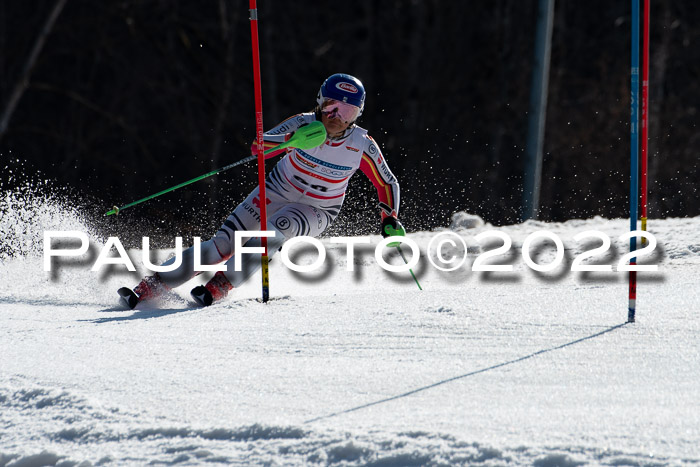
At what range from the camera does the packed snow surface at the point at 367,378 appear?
2.34 meters

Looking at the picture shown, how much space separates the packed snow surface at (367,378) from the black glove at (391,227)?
1.43 ft

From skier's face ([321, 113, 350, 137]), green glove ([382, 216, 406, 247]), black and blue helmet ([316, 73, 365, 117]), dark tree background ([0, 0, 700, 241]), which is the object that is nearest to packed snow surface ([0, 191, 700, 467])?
green glove ([382, 216, 406, 247])

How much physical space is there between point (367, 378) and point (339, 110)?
240cm

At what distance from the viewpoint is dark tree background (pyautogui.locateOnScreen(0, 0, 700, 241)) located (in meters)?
16.8

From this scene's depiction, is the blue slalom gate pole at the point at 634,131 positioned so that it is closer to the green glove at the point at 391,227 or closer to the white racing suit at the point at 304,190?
the green glove at the point at 391,227

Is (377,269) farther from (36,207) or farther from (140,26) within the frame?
(140,26)

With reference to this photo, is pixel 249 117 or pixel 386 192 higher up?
pixel 249 117

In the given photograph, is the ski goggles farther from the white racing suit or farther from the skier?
the white racing suit

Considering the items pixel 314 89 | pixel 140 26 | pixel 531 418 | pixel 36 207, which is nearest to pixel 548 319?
pixel 531 418

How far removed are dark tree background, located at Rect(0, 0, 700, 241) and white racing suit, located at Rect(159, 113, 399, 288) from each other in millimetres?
10644

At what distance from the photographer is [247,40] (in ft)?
59.8

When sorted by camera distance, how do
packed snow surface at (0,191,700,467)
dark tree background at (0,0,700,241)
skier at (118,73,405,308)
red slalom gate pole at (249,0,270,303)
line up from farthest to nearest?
dark tree background at (0,0,700,241) < skier at (118,73,405,308) < red slalom gate pole at (249,0,270,303) < packed snow surface at (0,191,700,467)

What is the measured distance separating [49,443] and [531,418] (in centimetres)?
137

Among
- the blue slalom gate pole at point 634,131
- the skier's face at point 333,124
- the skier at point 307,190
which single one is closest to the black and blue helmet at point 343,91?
the skier at point 307,190
